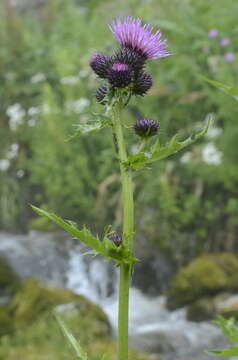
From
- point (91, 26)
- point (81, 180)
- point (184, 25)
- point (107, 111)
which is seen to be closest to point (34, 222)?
point (81, 180)

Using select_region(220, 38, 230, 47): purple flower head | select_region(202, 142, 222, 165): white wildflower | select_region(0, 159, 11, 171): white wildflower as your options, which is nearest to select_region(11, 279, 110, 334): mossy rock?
select_region(202, 142, 222, 165): white wildflower

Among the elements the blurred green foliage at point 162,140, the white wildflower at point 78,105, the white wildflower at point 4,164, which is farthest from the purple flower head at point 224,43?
the white wildflower at point 4,164

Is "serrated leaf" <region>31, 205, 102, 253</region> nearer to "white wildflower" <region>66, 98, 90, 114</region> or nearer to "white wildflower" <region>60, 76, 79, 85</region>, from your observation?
"white wildflower" <region>66, 98, 90, 114</region>

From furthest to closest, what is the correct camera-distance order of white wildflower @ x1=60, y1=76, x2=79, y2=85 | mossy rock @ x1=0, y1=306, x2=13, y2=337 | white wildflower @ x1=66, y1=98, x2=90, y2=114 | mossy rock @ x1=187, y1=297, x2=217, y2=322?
white wildflower @ x1=60, y1=76, x2=79, y2=85
white wildflower @ x1=66, y1=98, x2=90, y2=114
mossy rock @ x1=187, y1=297, x2=217, y2=322
mossy rock @ x1=0, y1=306, x2=13, y2=337

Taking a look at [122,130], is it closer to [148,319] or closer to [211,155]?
[148,319]

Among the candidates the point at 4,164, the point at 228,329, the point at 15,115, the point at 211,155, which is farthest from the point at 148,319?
the point at 228,329

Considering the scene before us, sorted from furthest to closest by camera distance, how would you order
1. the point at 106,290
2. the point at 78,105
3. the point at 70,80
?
the point at 70,80 < the point at 78,105 < the point at 106,290
